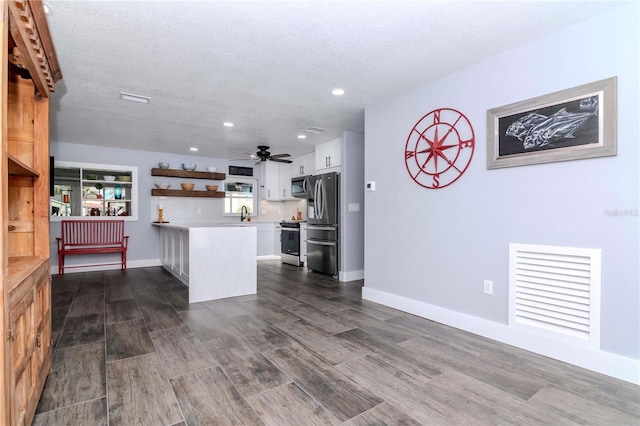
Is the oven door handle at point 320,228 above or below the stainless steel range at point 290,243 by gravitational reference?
above

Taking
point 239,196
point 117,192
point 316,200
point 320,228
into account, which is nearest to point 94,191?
point 117,192

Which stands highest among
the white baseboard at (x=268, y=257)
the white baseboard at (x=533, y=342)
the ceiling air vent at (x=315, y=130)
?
the ceiling air vent at (x=315, y=130)

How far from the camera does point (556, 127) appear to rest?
7.32 feet

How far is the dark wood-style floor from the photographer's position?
1.61m

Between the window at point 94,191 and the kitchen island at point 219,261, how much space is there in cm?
259

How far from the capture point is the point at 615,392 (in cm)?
181

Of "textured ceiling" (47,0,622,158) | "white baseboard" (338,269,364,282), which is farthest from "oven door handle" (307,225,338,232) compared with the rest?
"textured ceiling" (47,0,622,158)

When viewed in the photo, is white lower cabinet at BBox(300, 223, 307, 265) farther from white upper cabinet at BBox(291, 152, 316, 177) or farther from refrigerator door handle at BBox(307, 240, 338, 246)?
white upper cabinet at BBox(291, 152, 316, 177)

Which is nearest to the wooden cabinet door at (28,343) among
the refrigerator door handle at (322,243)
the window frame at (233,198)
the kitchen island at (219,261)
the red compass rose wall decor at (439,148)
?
the kitchen island at (219,261)

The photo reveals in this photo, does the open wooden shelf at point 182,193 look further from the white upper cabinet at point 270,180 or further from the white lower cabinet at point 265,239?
the white lower cabinet at point 265,239

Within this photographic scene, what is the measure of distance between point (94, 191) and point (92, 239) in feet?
2.92

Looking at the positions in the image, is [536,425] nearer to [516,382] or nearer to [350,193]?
[516,382]

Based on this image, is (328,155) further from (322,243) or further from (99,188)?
(99,188)

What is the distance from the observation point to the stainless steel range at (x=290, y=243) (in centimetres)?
629
